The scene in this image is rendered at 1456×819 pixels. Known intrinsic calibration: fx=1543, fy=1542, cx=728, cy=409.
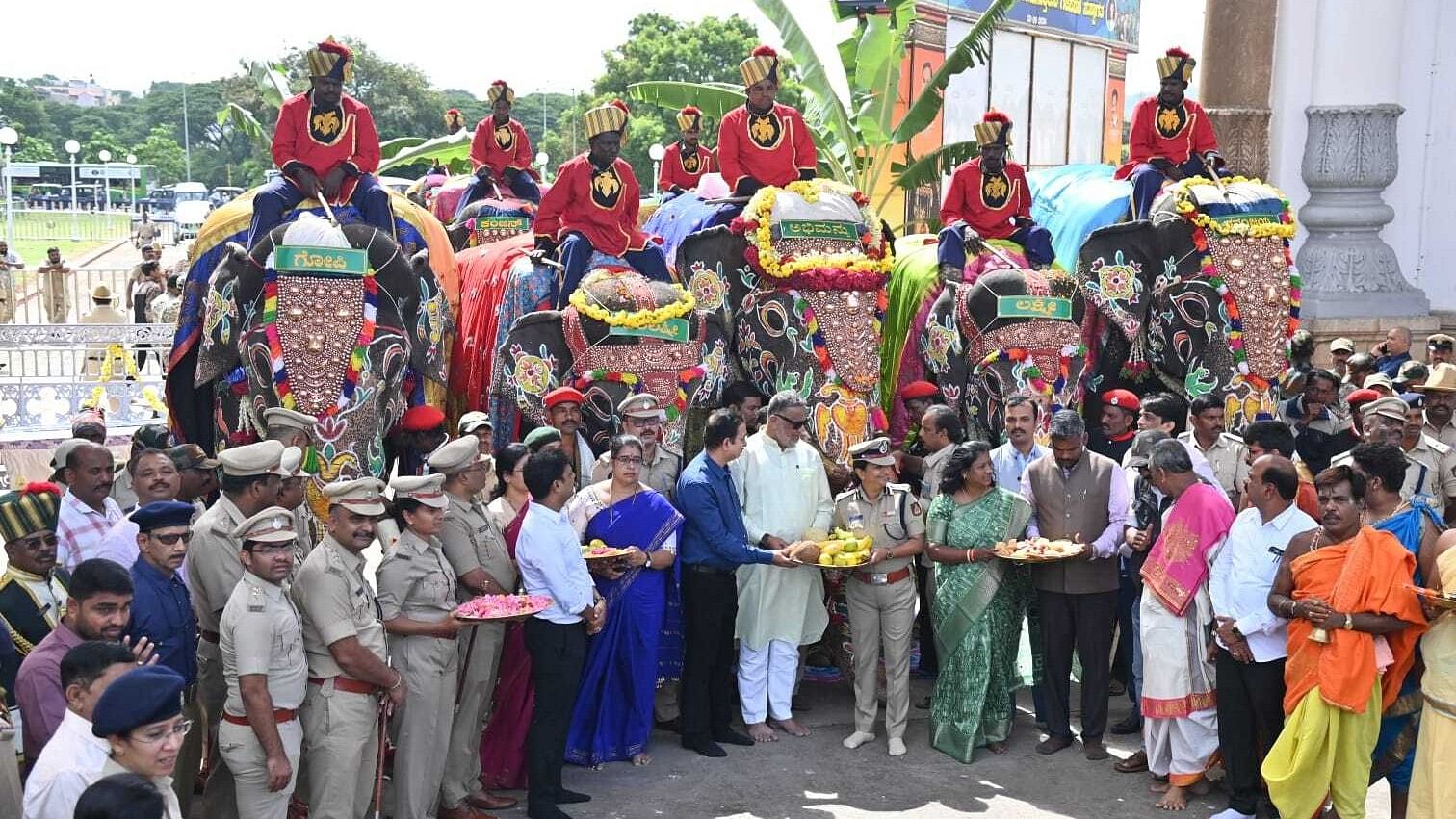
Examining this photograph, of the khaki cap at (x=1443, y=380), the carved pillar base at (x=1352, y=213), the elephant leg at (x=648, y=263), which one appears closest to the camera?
the khaki cap at (x=1443, y=380)

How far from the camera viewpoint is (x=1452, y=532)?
566cm

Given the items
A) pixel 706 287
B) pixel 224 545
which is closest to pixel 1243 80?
pixel 706 287

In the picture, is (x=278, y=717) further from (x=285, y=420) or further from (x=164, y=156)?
(x=164, y=156)

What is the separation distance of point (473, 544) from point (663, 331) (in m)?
2.01

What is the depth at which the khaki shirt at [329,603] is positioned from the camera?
5.34m

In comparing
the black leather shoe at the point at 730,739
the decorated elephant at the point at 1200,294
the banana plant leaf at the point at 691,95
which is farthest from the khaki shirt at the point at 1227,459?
the banana plant leaf at the point at 691,95

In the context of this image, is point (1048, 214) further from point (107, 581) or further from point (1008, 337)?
point (107, 581)

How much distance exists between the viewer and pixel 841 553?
714cm

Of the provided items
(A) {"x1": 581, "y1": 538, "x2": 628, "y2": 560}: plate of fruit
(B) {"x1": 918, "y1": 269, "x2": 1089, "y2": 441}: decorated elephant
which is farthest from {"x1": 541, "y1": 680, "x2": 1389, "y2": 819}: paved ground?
(B) {"x1": 918, "y1": 269, "x2": 1089, "y2": 441}: decorated elephant

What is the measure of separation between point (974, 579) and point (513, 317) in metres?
2.87

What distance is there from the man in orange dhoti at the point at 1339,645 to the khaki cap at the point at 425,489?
327 centimetres

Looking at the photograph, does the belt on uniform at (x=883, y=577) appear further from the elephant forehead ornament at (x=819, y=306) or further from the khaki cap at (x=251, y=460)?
the khaki cap at (x=251, y=460)

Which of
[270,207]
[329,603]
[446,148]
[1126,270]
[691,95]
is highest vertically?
[691,95]

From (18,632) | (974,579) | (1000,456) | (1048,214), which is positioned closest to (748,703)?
(974,579)
